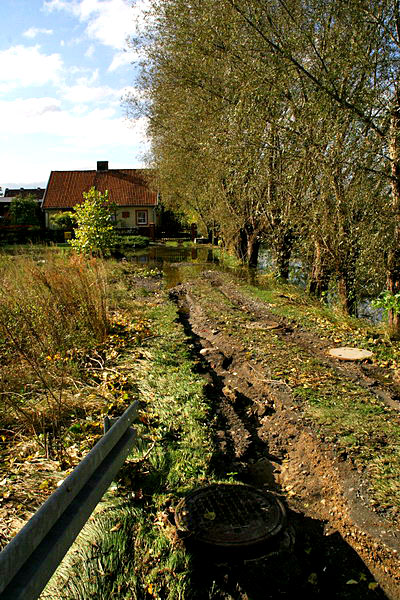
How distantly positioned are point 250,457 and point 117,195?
4832 cm

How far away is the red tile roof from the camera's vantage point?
4994 centimetres

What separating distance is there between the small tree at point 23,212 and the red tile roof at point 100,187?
3.42m

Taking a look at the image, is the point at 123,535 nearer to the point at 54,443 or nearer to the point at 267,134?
the point at 54,443

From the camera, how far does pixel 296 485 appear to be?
4527 millimetres

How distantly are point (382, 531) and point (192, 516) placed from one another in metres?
1.35

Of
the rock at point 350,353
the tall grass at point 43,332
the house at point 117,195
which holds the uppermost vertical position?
the house at point 117,195

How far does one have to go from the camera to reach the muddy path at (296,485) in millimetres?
3230

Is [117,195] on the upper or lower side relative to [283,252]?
upper

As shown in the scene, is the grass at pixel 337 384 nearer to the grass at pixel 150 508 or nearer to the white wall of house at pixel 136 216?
the grass at pixel 150 508

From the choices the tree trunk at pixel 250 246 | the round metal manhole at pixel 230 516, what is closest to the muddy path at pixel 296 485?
the round metal manhole at pixel 230 516

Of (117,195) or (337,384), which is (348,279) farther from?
(117,195)

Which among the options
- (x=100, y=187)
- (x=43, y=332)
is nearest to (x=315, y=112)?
(x=43, y=332)

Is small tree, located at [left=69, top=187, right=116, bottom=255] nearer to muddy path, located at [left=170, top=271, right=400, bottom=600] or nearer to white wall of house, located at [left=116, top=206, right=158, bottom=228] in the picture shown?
muddy path, located at [left=170, top=271, right=400, bottom=600]

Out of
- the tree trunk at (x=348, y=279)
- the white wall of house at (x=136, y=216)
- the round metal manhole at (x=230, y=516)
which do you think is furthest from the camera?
the white wall of house at (x=136, y=216)
